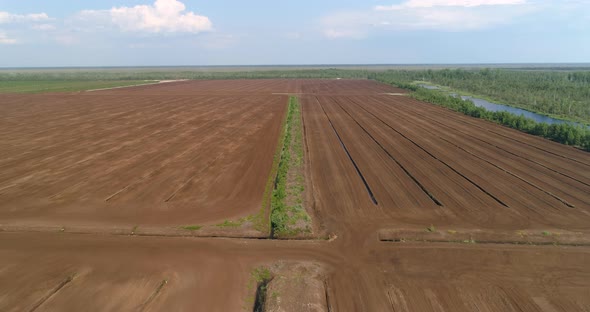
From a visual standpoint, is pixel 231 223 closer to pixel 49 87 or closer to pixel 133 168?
pixel 133 168

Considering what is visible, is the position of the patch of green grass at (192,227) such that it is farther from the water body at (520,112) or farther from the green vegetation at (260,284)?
the water body at (520,112)

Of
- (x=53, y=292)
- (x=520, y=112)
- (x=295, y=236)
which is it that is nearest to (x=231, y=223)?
(x=295, y=236)

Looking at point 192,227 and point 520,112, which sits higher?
point 520,112

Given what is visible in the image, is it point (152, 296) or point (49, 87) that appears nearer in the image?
point (152, 296)

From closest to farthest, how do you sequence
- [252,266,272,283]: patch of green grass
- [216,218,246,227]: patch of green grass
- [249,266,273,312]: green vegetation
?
[249,266,273,312]: green vegetation → [252,266,272,283]: patch of green grass → [216,218,246,227]: patch of green grass

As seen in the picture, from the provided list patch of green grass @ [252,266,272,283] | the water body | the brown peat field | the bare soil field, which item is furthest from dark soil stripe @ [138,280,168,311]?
the water body

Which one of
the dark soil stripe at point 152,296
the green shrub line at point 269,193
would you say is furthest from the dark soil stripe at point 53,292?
the green shrub line at point 269,193

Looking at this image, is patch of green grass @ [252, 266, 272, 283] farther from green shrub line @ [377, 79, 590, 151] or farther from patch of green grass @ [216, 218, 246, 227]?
green shrub line @ [377, 79, 590, 151]
